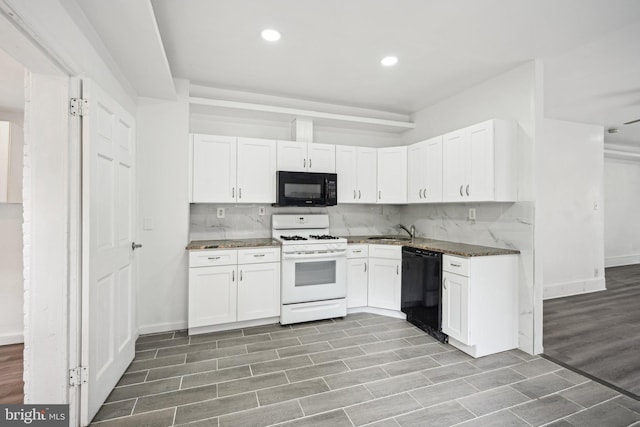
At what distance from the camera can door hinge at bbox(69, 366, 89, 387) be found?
→ 170 centimetres

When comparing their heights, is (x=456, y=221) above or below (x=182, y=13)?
below

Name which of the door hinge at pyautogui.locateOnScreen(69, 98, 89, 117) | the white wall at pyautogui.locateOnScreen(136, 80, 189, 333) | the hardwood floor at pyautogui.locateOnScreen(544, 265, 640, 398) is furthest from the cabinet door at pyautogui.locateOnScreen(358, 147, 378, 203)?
the door hinge at pyautogui.locateOnScreen(69, 98, 89, 117)

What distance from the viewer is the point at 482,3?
1992 mm

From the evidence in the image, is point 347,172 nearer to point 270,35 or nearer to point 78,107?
point 270,35

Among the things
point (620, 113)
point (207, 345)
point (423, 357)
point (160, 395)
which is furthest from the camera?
point (620, 113)

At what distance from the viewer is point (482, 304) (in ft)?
8.74

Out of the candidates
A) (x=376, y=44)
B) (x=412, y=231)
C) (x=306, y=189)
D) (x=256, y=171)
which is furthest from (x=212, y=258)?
(x=412, y=231)

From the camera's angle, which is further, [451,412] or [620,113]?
[620,113]

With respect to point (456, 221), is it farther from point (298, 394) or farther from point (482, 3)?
point (298, 394)

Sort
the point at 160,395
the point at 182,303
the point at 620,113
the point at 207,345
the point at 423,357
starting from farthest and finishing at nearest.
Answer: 1. the point at 620,113
2. the point at 182,303
3. the point at 207,345
4. the point at 423,357
5. the point at 160,395

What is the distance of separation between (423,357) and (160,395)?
2.10m

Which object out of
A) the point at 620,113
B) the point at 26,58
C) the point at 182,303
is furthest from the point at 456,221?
the point at 26,58

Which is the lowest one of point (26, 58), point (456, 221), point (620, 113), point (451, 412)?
point (451, 412)

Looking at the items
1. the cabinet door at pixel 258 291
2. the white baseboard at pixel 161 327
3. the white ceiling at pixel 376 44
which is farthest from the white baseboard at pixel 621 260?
the white baseboard at pixel 161 327
